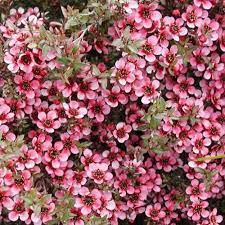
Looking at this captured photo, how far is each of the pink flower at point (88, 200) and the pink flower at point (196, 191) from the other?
0.45 meters

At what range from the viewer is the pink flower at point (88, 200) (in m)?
2.71

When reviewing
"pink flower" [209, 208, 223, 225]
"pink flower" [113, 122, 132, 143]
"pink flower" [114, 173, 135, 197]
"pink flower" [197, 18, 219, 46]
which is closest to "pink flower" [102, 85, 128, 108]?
"pink flower" [113, 122, 132, 143]

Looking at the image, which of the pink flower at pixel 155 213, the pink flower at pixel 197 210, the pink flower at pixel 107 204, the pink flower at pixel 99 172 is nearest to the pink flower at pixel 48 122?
the pink flower at pixel 99 172

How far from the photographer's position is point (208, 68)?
2.90 metres

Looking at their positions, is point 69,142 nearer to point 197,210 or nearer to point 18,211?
point 18,211

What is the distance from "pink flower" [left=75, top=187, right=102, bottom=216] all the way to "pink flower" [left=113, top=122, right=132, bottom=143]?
0.27 metres

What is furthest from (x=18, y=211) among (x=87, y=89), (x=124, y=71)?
(x=124, y=71)

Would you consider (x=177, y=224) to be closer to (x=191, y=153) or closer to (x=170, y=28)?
(x=191, y=153)

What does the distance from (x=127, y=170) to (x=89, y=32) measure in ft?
2.16

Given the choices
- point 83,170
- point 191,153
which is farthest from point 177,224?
point 83,170

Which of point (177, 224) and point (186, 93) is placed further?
point (177, 224)

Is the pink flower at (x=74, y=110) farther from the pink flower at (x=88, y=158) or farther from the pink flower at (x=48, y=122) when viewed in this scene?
the pink flower at (x=88, y=158)

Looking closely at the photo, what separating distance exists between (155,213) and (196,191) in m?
0.23

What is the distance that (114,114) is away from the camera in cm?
291
